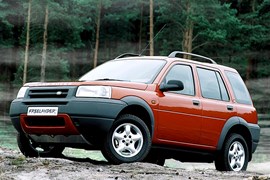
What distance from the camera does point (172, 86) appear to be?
8.77 meters

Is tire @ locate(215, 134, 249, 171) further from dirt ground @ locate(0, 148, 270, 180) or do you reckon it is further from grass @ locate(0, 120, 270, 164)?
grass @ locate(0, 120, 270, 164)

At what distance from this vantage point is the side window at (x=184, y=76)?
9.30 m

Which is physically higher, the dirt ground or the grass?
the dirt ground

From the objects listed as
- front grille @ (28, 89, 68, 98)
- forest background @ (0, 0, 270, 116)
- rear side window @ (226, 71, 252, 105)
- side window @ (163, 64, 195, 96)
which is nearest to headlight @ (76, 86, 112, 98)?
front grille @ (28, 89, 68, 98)

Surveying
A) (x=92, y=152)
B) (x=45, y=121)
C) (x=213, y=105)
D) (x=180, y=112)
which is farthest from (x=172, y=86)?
(x=92, y=152)

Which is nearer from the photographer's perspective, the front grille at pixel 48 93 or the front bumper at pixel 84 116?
the front bumper at pixel 84 116

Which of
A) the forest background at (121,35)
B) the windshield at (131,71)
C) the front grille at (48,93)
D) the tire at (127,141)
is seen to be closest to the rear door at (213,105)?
the windshield at (131,71)

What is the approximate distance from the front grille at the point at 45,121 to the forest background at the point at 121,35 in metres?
38.4

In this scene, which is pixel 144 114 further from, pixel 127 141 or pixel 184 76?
→ pixel 184 76

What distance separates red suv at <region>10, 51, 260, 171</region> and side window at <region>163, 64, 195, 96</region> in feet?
0.05

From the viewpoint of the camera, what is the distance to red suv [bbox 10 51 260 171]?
8.12 metres

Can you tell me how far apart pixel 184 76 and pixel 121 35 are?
56618 millimetres

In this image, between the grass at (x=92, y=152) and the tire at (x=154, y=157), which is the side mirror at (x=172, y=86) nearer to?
the tire at (x=154, y=157)

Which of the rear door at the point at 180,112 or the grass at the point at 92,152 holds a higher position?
the rear door at the point at 180,112
